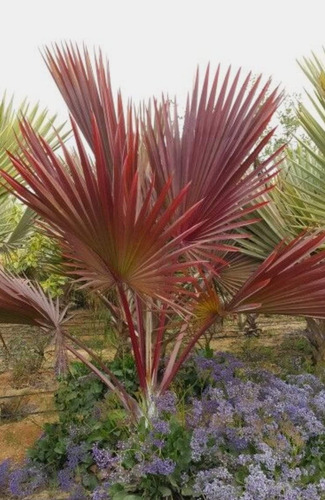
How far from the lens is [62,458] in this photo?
9.32 feet

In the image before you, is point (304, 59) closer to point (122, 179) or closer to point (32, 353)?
point (122, 179)

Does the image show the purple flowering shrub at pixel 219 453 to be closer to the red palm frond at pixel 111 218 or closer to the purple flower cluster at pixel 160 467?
the purple flower cluster at pixel 160 467

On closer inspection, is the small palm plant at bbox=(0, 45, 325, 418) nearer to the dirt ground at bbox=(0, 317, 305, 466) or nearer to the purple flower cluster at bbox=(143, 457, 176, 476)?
the purple flower cluster at bbox=(143, 457, 176, 476)

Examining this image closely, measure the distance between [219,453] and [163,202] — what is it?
994 millimetres

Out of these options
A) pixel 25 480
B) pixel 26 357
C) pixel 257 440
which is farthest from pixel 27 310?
pixel 26 357

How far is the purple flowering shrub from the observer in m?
2.08

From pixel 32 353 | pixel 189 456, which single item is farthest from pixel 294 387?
pixel 32 353

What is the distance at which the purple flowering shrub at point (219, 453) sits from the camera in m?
2.08

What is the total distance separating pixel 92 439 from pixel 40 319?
66 centimetres

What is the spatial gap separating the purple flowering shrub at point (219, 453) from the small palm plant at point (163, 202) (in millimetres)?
259

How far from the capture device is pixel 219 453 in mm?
2180

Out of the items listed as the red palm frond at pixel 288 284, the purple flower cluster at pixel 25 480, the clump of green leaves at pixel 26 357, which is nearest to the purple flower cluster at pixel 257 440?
the red palm frond at pixel 288 284

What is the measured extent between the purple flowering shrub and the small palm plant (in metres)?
0.26

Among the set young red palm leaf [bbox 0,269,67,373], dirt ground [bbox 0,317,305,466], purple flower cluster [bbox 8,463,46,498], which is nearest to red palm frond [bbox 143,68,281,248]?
young red palm leaf [bbox 0,269,67,373]
